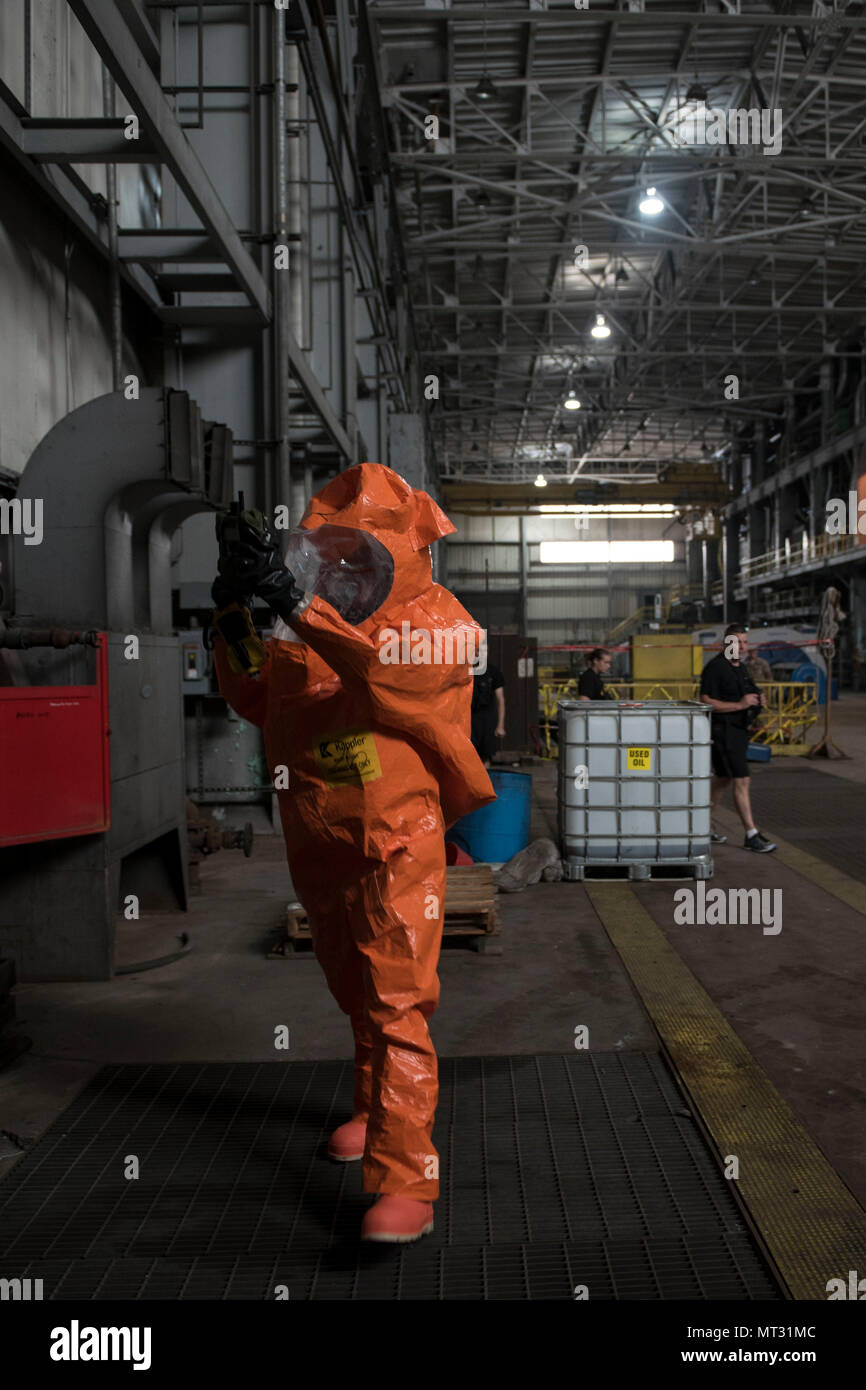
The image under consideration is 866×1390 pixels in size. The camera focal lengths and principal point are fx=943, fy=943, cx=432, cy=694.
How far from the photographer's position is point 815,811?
29.8ft

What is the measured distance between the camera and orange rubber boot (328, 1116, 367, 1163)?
287cm

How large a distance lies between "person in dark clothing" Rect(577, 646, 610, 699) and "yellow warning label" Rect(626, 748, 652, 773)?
3.16 m

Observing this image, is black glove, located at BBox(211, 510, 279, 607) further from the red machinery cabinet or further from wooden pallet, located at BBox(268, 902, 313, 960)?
wooden pallet, located at BBox(268, 902, 313, 960)

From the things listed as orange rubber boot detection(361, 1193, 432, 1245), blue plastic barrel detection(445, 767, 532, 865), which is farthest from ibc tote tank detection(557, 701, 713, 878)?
orange rubber boot detection(361, 1193, 432, 1245)

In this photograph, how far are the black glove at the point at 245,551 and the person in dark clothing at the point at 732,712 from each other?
513cm

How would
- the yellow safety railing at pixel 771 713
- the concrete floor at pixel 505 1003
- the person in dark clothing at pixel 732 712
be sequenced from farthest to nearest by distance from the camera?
1. the yellow safety railing at pixel 771 713
2. the person in dark clothing at pixel 732 712
3. the concrete floor at pixel 505 1003

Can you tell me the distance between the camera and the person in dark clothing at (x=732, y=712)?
704 cm

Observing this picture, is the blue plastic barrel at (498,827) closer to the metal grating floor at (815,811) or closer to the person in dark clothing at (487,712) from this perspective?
the person in dark clothing at (487,712)

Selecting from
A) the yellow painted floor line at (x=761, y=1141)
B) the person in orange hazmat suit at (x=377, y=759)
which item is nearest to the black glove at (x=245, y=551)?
the person in orange hazmat suit at (x=377, y=759)

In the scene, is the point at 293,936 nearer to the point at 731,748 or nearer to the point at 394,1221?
the point at 394,1221

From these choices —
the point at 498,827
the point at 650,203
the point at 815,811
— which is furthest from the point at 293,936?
the point at 650,203

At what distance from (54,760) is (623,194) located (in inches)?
563

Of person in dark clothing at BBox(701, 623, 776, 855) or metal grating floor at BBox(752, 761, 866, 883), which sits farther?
metal grating floor at BBox(752, 761, 866, 883)
